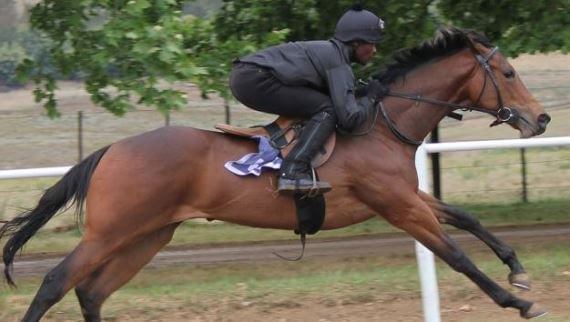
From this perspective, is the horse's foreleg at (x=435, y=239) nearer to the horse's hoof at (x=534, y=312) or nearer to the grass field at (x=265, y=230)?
the horse's hoof at (x=534, y=312)

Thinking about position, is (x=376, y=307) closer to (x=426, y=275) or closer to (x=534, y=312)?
(x=426, y=275)

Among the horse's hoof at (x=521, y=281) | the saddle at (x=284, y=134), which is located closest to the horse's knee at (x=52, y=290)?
the saddle at (x=284, y=134)

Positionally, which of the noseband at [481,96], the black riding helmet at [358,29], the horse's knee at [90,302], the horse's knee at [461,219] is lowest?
the horse's knee at [90,302]

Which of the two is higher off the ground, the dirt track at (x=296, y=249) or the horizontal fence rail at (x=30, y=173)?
the horizontal fence rail at (x=30, y=173)

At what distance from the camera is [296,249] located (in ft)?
37.2

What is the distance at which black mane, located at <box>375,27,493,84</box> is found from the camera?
718cm

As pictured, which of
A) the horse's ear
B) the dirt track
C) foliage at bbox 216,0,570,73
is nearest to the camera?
the horse's ear

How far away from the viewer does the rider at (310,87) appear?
6613 millimetres

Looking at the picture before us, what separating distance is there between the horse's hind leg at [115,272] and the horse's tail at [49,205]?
477mm

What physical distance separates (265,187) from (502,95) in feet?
5.93

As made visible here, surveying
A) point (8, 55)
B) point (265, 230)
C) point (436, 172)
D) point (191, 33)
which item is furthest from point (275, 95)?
point (8, 55)

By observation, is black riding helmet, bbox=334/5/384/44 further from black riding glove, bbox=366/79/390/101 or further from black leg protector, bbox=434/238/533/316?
black leg protector, bbox=434/238/533/316

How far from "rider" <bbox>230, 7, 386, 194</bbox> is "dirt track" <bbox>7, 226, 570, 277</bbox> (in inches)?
172

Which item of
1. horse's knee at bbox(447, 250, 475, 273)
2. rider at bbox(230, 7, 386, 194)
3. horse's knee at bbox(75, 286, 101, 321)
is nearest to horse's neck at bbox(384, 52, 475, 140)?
rider at bbox(230, 7, 386, 194)
